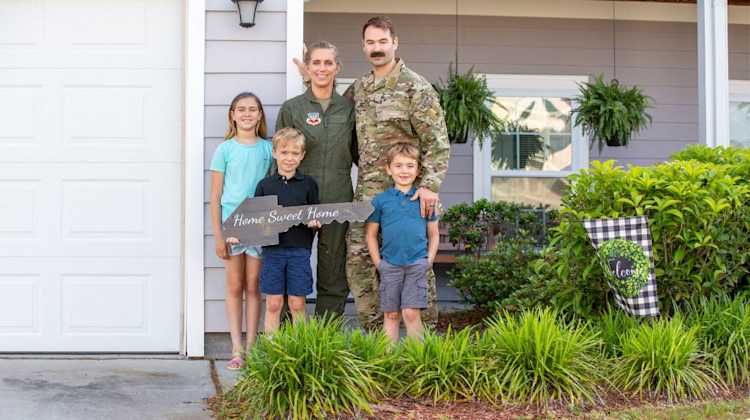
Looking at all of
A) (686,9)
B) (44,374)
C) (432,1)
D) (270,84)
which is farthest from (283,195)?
(686,9)

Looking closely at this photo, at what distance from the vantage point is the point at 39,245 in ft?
16.7

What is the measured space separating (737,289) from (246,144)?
2.79 metres

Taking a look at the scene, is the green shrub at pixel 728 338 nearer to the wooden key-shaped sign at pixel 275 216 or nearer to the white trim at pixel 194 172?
the wooden key-shaped sign at pixel 275 216

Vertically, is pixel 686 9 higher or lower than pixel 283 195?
higher

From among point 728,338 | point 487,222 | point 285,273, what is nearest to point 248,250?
point 285,273

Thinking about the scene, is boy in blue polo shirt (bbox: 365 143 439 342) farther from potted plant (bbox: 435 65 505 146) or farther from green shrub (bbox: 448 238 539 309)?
potted plant (bbox: 435 65 505 146)

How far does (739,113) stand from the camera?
7.70 m

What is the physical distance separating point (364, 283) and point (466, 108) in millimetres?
2698

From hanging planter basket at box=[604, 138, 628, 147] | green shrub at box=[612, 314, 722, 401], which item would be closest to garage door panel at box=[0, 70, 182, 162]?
green shrub at box=[612, 314, 722, 401]

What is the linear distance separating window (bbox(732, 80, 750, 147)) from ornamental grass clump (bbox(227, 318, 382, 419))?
5.39 m

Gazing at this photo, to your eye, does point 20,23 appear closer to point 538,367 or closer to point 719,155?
point 538,367

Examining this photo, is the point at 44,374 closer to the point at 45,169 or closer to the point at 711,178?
the point at 45,169

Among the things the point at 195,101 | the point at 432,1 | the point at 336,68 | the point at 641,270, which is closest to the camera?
the point at 641,270

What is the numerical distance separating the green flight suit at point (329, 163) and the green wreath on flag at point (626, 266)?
1384mm
